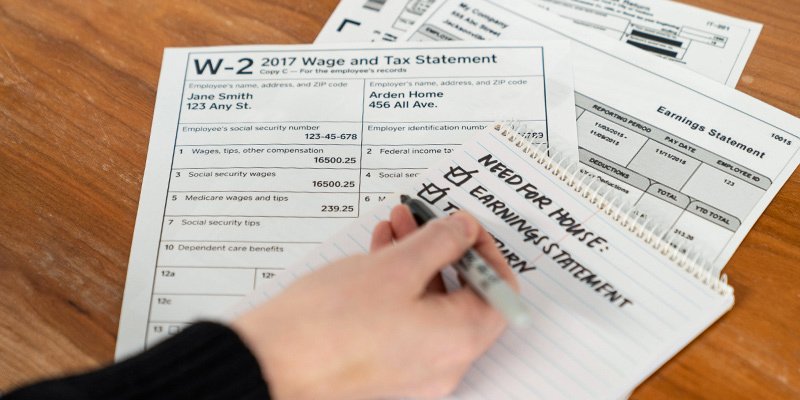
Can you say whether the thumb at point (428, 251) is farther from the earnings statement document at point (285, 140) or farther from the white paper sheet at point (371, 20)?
the white paper sheet at point (371, 20)

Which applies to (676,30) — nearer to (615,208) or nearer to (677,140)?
(677,140)

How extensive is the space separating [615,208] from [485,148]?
126mm

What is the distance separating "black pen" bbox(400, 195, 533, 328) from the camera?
0.44m

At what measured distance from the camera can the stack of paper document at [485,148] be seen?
0.54 meters

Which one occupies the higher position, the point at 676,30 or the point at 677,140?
the point at 676,30

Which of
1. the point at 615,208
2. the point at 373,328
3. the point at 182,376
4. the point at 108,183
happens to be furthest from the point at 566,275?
the point at 108,183

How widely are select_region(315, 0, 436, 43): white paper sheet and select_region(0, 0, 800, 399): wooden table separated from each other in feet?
0.05

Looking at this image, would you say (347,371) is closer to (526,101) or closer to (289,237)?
(289,237)

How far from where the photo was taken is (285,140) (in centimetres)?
67

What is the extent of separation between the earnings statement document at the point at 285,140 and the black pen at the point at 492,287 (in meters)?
0.15

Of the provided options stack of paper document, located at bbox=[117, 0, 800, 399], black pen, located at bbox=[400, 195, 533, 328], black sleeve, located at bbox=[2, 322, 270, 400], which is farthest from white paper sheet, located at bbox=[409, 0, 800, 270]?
black sleeve, located at bbox=[2, 322, 270, 400]

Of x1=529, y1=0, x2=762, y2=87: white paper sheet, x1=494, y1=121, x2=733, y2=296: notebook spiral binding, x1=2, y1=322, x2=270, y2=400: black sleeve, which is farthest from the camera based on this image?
x1=529, y1=0, x2=762, y2=87: white paper sheet

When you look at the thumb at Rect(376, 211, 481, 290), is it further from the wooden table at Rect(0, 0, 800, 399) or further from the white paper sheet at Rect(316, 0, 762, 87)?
the white paper sheet at Rect(316, 0, 762, 87)

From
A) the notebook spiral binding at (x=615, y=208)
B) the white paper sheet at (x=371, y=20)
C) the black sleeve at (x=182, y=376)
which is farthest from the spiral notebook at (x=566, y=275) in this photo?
the white paper sheet at (x=371, y=20)
